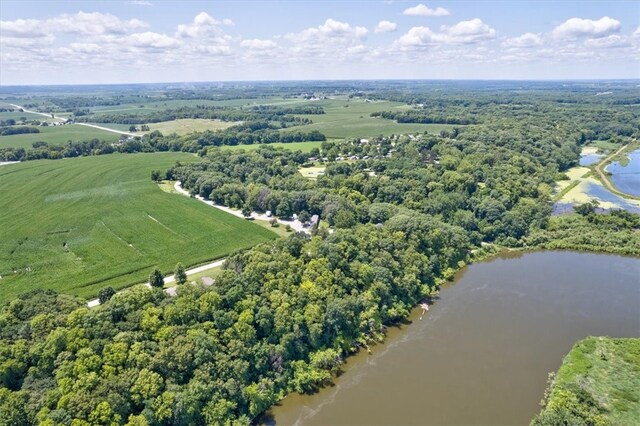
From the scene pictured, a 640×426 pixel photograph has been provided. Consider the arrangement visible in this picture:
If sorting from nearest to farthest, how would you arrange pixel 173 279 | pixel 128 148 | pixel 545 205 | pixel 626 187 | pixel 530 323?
pixel 530 323, pixel 173 279, pixel 545 205, pixel 626 187, pixel 128 148

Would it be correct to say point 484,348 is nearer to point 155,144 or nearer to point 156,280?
point 156,280

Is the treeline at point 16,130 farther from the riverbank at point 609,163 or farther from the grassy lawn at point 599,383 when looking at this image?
the riverbank at point 609,163

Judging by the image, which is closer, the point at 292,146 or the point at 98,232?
the point at 98,232

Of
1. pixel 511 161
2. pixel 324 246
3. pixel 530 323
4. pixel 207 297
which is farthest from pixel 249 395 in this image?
pixel 511 161

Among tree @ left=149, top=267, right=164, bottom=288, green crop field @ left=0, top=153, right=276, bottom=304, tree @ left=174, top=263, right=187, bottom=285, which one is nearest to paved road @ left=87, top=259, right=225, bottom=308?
tree @ left=149, top=267, right=164, bottom=288

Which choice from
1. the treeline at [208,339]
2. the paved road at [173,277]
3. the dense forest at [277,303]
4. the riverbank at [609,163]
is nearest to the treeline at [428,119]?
the riverbank at [609,163]

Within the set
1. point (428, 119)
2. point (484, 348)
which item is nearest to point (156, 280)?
point (484, 348)

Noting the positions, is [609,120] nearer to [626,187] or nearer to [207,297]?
[626,187]
